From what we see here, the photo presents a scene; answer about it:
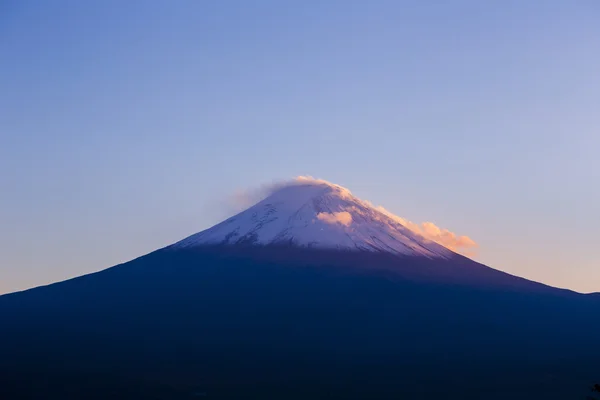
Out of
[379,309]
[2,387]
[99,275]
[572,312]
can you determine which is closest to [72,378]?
[2,387]

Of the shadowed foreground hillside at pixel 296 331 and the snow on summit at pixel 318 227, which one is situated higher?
the snow on summit at pixel 318 227

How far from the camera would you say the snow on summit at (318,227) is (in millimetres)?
147125

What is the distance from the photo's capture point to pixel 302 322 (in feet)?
398

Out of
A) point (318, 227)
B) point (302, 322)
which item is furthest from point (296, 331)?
point (318, 227)

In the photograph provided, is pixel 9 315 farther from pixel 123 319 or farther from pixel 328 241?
pixel 328 241

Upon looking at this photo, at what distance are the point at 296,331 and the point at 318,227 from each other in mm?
35108

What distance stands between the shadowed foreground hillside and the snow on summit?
3.67 meters

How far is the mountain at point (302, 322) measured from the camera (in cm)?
9569

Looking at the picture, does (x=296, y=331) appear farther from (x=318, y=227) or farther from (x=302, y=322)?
(x=318, y=227)

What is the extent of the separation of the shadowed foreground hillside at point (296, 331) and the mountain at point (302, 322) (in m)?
0.30

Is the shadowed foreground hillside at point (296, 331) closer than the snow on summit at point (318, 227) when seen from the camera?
Yes

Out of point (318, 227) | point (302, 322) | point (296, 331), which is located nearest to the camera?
point (296, 331)

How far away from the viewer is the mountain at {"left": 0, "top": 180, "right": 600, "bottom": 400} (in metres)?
95.7

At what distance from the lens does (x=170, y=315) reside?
416ft
